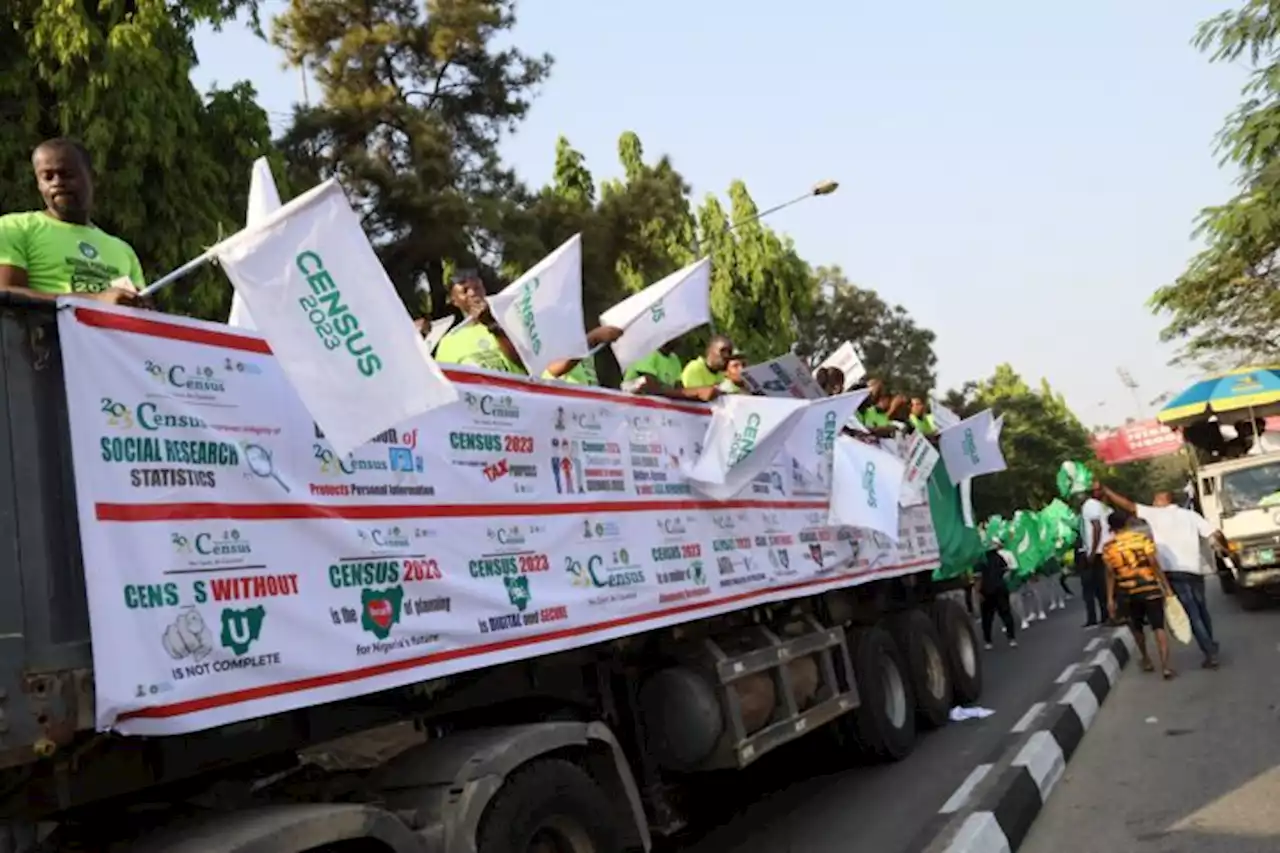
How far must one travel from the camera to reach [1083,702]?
367 inches

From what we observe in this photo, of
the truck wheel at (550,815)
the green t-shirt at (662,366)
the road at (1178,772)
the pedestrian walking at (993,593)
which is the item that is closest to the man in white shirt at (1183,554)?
the road at (1178,772)

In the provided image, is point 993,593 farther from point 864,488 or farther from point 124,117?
point 124,117

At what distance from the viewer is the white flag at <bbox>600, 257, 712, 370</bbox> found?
7297 millimetres

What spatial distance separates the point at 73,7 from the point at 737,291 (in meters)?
21.8

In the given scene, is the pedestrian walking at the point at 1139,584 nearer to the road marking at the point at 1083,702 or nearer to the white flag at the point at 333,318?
the road marking at the point at 1083,702

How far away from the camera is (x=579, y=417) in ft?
16.5

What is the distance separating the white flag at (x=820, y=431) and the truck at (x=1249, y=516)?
1042 centimetres

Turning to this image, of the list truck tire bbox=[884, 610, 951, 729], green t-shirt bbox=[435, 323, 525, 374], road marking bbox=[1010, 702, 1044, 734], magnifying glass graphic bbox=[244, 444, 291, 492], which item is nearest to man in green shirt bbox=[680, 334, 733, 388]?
truck tire bbox=[884, 610, 951, 729]

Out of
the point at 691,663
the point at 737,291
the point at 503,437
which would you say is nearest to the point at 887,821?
the point at 691,663

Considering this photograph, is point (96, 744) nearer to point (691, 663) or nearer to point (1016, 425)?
point (691, 663)

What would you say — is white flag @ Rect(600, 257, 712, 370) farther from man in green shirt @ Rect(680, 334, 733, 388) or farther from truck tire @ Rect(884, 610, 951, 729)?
truck tire @ Rect(884, 610, 951, 729)

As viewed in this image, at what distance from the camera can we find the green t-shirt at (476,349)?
5629 mm

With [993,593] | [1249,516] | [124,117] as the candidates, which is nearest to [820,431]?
[124,117]

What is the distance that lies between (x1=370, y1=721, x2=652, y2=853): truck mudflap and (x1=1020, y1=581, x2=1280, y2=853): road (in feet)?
9.31
